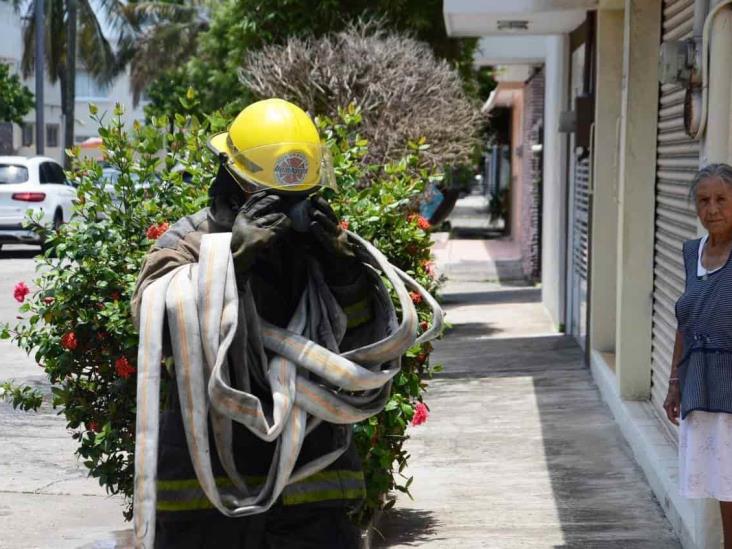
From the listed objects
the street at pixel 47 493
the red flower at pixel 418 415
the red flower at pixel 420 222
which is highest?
the red flower at pixel 420 222

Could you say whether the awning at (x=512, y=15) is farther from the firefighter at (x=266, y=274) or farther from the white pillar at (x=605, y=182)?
the firefighter at (x=266, y=274)

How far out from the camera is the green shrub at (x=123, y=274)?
524 centimetres

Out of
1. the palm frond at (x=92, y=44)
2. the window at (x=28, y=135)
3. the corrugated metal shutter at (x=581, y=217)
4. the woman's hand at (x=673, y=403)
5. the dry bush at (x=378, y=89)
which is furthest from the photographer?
the window at (x=28, y=135)

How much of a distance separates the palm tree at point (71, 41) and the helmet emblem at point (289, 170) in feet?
106

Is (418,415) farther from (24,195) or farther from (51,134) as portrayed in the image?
(51,134)

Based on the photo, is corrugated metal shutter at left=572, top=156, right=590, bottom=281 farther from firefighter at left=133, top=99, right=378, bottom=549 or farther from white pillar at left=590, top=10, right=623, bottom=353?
firefighter at left=133, top=99, right=378, bottom=549

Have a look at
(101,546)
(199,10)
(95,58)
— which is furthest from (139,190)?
(199,10)

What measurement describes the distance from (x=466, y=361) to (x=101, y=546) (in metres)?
5.80

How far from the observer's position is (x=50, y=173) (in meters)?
22.7

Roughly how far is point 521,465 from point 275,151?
4.28m

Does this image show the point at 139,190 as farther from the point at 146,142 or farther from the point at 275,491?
the point at 275,491

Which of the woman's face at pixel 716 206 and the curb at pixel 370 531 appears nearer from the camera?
the woman's face at pixel 716 206

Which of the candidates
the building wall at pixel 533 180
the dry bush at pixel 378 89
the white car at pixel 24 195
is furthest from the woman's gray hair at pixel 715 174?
the white car at pixel 24 195

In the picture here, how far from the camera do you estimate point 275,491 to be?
3.33m
